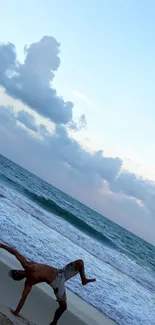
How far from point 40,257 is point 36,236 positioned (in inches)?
147

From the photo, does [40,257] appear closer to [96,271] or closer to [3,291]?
[96,271]

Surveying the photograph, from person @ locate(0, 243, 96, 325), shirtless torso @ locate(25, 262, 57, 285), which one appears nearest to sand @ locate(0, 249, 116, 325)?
person @ locate(0, 243, 96, 325)

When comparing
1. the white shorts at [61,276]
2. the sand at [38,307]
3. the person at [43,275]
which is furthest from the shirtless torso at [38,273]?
the sand at [38,307]

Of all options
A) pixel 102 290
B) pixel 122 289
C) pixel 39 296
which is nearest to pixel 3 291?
pixel 39 296

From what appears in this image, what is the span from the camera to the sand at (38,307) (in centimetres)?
779

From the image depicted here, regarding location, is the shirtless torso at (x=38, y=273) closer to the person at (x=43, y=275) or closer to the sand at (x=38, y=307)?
the person at (x=43, y=275)

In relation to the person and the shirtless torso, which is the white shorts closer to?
the person

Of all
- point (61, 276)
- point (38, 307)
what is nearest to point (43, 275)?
point (61, 276)

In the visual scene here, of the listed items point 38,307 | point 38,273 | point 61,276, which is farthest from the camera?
point 38,307

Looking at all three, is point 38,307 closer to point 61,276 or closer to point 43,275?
point 61,276

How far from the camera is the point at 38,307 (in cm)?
868

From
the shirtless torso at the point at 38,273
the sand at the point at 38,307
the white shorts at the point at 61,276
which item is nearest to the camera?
the shirtless torso at the point at 38,273

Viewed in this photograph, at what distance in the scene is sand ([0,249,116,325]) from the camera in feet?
25.5

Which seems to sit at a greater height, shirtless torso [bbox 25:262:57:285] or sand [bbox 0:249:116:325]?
shirtless torso [bbox 25:262:57:285]
